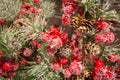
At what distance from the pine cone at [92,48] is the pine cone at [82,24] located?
5 centimetres

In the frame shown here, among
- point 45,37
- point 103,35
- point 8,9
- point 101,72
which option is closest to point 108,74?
point 101,72

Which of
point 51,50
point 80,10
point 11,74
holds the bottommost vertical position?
point 11,74

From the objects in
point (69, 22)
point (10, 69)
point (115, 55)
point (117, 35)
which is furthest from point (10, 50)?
point (117, 35)

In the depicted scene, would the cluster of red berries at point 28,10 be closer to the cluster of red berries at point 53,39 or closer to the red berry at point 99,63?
the cluster of red berries at point 53,39

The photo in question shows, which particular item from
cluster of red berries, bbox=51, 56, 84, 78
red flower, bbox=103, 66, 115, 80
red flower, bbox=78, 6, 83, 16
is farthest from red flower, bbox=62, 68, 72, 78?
red flower, bbox=78, 6, 83, 16

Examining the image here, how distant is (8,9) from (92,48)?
1.15 feet

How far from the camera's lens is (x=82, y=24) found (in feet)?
2.97

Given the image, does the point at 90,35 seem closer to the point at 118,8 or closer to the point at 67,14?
the point at 67,14

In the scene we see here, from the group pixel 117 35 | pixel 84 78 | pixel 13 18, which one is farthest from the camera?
pixel 117 35

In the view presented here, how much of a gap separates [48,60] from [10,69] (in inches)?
5.8

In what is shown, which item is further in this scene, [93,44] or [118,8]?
[118,8]

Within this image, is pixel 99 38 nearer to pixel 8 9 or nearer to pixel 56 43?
pixel 56 43

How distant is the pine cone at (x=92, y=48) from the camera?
2.96 feet

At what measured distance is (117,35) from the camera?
1129mm
